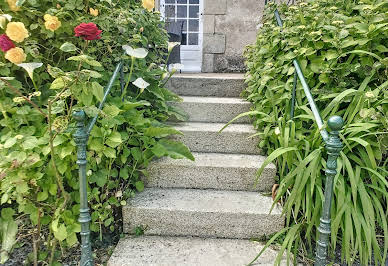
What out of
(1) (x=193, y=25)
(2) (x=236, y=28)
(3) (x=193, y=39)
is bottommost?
(3) (x=193, y=39)

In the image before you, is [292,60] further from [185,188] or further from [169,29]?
[169,29]

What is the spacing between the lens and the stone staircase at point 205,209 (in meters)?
1.78

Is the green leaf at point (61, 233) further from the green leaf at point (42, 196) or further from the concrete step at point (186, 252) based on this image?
the concrete step at point (186, 252)

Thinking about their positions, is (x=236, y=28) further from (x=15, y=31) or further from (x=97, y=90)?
(x=15, y=31)

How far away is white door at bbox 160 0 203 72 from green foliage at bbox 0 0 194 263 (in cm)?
316

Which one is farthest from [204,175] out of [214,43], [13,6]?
[214,43]

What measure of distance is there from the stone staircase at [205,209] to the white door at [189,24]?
9.64 feet

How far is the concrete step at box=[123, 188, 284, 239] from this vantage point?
1923mm

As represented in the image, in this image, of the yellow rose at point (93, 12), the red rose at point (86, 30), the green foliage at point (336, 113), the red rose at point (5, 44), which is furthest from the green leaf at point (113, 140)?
the green foliage at point (336, 113)

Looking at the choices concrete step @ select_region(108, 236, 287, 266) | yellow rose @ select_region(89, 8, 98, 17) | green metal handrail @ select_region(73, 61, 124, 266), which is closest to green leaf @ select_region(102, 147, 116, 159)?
green metal handrail @ select_region(73, 61, 124, 266)

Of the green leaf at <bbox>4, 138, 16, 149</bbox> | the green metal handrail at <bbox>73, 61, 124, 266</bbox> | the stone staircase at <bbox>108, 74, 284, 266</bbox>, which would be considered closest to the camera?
the green metal handrail at <bbox>73, 61, 124, 266</bbox>

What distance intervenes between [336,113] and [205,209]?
1.14m

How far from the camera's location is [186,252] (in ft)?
5.88

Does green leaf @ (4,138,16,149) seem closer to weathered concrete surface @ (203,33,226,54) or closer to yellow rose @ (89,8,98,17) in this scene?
yellow rose @ (89,8,98,17)
